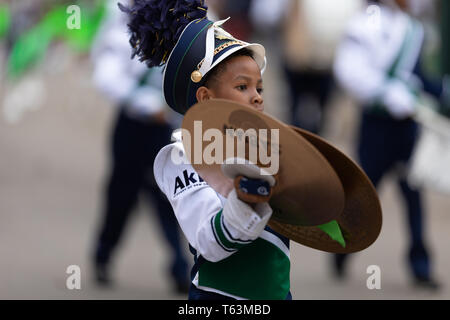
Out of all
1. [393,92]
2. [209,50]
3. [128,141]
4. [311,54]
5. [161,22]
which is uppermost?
[311,54]

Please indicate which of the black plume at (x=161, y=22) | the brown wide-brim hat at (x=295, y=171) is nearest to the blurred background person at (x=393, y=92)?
the black plume at (x=161, y=22)

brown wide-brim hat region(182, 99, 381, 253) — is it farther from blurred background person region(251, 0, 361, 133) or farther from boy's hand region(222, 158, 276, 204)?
blurred background person region(251, 0, 361, 133)

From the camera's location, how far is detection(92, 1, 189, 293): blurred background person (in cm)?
591

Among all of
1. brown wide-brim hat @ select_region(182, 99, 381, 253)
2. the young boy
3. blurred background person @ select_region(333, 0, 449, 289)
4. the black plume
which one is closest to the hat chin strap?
the young boy

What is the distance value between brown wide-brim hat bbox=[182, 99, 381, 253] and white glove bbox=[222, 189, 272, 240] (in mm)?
61

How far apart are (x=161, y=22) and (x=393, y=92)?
10.4 feet

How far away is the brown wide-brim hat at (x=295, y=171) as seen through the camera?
8.54 ft

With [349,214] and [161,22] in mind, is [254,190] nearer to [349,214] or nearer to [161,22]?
[349,214]

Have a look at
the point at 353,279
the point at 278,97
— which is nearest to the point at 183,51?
the point at 353,279

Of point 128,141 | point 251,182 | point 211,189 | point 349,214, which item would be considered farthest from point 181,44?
point 128,141

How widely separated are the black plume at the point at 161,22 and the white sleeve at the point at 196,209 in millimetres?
383

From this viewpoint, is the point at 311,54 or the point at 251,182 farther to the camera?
the point at 311,54

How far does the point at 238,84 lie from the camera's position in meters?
2.98

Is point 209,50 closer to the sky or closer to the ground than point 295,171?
closer to the sky
